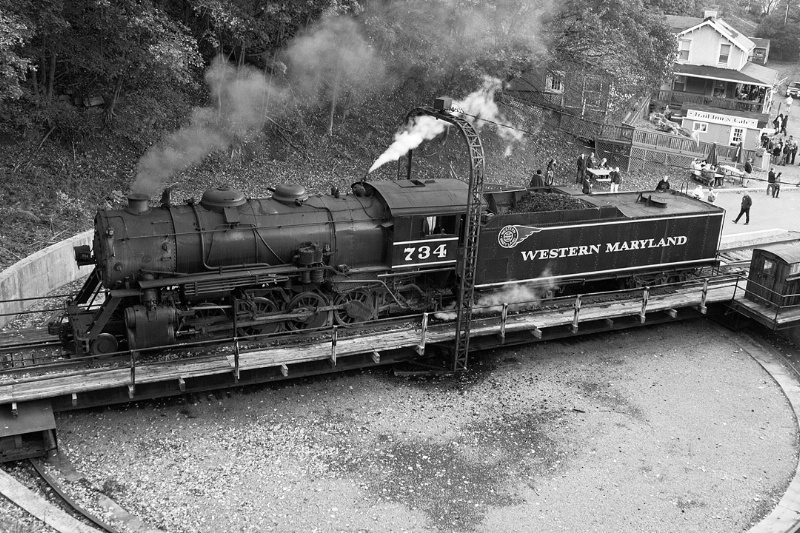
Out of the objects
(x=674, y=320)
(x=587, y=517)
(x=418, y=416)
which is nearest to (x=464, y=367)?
(x=418, y=416)

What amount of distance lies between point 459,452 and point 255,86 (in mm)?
16400

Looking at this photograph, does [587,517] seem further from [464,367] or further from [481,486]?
[464,367]

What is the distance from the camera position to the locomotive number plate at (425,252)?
16.0 metres

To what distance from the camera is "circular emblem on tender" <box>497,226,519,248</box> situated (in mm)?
16891

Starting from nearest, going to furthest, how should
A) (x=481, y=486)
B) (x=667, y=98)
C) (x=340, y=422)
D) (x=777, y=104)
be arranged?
1. (x=481, y=486)
2. (x=340, y=422)
3. (x=667, y=98)
4. (x=777, y=104)

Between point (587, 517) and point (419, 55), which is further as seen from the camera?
point (419, 55)

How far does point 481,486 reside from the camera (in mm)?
12914

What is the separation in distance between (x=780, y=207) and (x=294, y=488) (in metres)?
26.1

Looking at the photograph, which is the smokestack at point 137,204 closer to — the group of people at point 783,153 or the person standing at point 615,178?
the person standing at point 615,178

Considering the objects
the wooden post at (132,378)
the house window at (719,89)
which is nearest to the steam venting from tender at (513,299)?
the wooden post at (132,378)

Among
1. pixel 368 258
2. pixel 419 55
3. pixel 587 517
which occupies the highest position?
pixel 419 55

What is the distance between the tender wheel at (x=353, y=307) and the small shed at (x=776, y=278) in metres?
9.92

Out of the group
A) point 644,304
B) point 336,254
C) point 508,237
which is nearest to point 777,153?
point 644,304

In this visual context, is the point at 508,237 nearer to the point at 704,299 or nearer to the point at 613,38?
the point at 704,299
